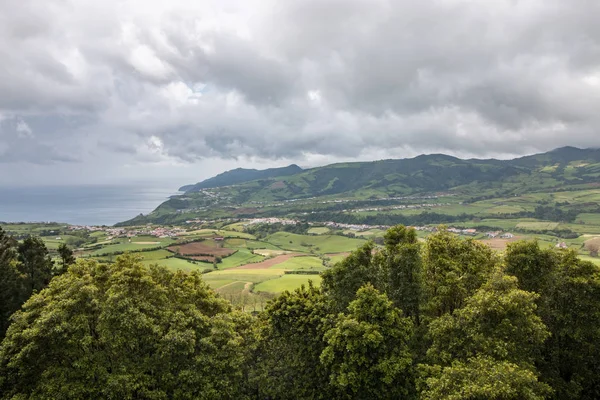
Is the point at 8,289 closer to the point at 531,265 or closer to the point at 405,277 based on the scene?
the point at 405,277

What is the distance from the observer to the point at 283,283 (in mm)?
94875

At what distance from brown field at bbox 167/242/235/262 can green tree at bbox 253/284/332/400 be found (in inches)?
4173

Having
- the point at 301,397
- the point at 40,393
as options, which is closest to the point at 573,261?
the point at 301,397

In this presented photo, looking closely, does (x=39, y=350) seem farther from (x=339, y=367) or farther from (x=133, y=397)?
(x=339, y=367)

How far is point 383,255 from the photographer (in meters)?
30.0

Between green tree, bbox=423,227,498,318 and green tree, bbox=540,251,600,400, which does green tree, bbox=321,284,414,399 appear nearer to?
green tree, bbox=423,227,498,318

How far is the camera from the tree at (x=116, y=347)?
2216 centimetres

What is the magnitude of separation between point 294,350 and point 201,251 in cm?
11930

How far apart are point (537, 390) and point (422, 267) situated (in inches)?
469

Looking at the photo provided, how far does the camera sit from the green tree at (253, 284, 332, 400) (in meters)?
26.6

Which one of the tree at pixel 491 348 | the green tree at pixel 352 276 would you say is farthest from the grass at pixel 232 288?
the tree at pixel 491 348

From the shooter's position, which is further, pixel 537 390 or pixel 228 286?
pixel 228 286

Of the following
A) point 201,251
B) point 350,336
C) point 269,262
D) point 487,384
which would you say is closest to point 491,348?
point 487,384

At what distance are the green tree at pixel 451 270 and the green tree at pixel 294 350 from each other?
9412 mm
